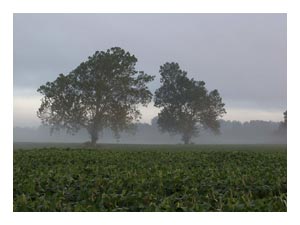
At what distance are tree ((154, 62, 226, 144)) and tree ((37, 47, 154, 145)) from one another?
8515 mm

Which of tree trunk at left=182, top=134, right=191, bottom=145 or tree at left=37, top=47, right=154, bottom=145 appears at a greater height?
tree at left=37, top=47, right=154, bottom=145

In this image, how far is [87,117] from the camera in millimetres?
39250

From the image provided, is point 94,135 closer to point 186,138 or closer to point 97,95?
point 97,95

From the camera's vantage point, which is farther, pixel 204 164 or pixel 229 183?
pixel 204 164

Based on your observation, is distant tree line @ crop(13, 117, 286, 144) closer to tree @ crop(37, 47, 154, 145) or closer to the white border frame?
tree @ crop(37, 47, 154, 145)

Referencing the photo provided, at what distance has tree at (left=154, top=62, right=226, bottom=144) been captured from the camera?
156ft

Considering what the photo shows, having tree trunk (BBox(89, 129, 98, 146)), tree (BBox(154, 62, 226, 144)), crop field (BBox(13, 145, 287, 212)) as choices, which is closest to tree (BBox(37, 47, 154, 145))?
tree trunk (BBox(89, 129, 98, 146))

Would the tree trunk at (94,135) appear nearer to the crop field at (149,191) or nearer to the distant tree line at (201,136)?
the distant tree line at (201,136)

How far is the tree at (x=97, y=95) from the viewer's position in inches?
1523
